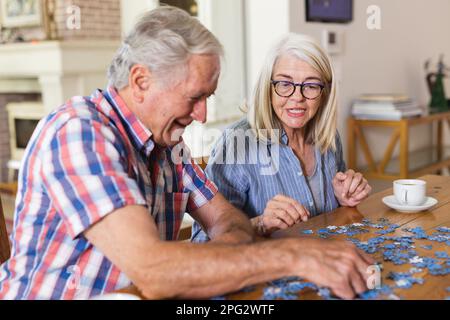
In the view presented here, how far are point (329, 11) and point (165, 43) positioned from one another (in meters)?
2.81

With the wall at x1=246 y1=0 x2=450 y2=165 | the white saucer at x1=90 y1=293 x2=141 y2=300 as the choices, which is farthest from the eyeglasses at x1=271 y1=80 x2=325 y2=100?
the wall at x1=246 y1=0 x2=450 y2=165

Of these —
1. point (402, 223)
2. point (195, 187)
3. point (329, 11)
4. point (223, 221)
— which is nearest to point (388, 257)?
point (402, 223)

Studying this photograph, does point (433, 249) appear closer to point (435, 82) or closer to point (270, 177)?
point (270, 177)

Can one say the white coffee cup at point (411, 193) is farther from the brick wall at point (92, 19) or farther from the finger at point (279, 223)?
the brick wall at point (92, 19)

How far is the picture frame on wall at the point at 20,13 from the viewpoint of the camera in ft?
19.8

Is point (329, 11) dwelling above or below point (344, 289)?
above

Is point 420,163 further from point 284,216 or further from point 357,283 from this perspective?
point 357,283

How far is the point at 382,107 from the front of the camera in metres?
4.02

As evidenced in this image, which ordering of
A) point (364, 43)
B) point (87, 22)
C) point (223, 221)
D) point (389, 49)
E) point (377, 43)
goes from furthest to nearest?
point (87, 22)
point (389, 49)
point (377, 43)
point (364, 43)
point (223, 221)

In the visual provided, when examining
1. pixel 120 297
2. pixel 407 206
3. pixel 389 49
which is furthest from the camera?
pixel 389 49

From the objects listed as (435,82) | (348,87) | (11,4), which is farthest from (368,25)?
(11,4)

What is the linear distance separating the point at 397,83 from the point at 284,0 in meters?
1.68

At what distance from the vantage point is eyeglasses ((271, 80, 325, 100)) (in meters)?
1.96
